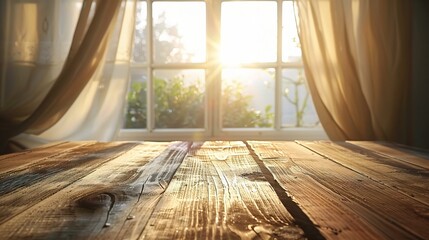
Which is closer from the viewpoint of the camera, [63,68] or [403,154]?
[403,154]

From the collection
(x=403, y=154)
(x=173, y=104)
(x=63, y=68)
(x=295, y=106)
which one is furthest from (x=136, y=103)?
(x=403, y=154)

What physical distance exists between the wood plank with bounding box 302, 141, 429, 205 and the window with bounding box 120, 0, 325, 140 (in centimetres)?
111

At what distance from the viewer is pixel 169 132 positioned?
235 centimetres

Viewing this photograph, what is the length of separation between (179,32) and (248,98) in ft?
1.84

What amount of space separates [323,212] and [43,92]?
73.2 inches

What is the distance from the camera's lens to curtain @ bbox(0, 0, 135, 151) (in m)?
2.07

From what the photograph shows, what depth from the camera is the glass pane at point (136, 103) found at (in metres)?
A: 2.43

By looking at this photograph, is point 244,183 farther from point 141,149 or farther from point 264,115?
point 264,115

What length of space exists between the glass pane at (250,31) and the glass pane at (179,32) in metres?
0.15

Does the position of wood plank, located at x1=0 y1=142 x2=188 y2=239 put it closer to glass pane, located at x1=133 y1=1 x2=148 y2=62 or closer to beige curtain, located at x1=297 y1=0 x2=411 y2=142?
beige curtain, located at x1=297 y1=0 x2=411 y2=142

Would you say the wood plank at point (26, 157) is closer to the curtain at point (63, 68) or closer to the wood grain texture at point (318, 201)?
the wood grain texture at point (318, 201)

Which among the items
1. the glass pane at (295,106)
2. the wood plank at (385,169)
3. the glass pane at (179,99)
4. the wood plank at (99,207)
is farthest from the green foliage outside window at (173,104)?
the wood plank at (99,207)

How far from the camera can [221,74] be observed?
235 cm

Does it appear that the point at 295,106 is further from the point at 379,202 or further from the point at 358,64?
the point at 379,202
